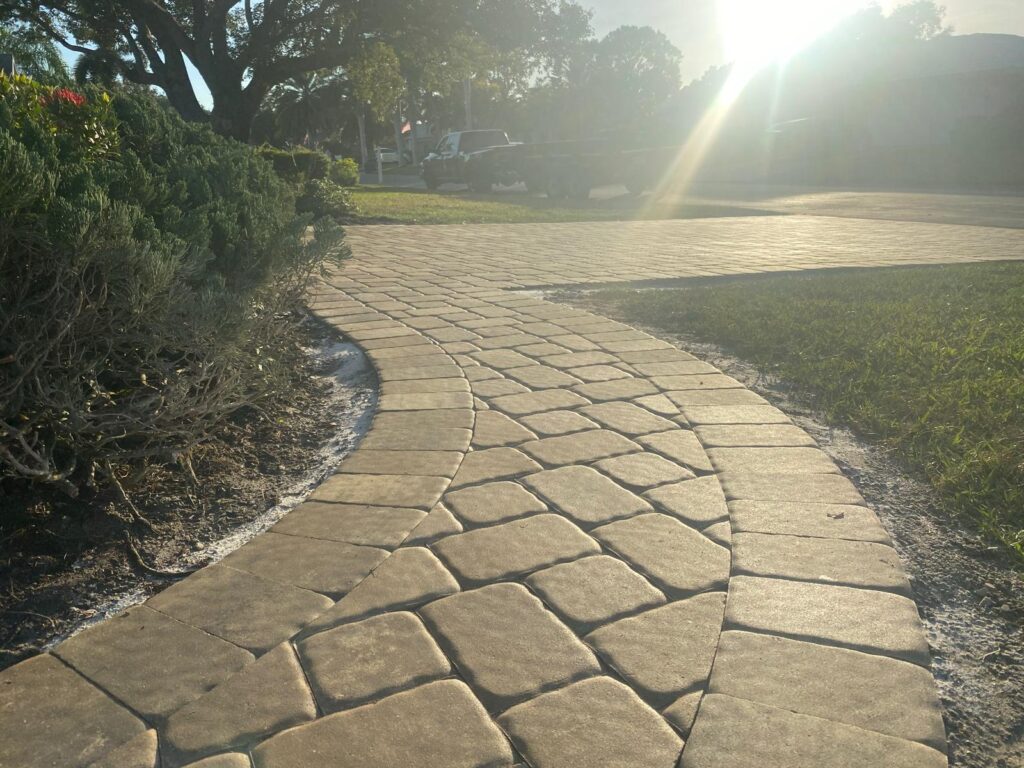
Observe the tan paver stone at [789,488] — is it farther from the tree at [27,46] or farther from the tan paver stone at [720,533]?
the tree at [27,46]

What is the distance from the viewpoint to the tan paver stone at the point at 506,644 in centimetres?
194

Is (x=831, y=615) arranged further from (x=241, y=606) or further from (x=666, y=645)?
(x=241, y=606)

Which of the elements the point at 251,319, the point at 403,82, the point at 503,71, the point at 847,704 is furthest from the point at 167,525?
the point at 503,71

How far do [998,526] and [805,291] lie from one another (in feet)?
14.1

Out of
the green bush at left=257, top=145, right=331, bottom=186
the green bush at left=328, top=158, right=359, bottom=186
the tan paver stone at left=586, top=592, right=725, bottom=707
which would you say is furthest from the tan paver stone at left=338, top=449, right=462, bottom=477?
the green bush at left=328, top=158, right=359, bottom=186

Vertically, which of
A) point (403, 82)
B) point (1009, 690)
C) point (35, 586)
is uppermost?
point (403, 82)

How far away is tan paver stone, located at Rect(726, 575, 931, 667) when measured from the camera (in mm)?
2102

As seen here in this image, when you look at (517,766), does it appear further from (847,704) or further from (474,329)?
(474,329)

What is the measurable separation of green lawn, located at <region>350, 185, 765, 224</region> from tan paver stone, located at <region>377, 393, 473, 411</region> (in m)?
9.71

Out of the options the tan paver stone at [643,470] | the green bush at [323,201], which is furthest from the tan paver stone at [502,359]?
the green bush at [323,201]

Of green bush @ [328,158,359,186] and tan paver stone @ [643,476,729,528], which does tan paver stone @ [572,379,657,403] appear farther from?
green bush @ [328,158,359,186]

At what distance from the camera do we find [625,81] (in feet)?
288

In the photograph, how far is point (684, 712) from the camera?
1848 millimetres

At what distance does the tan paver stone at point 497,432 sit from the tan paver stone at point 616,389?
0.56m
